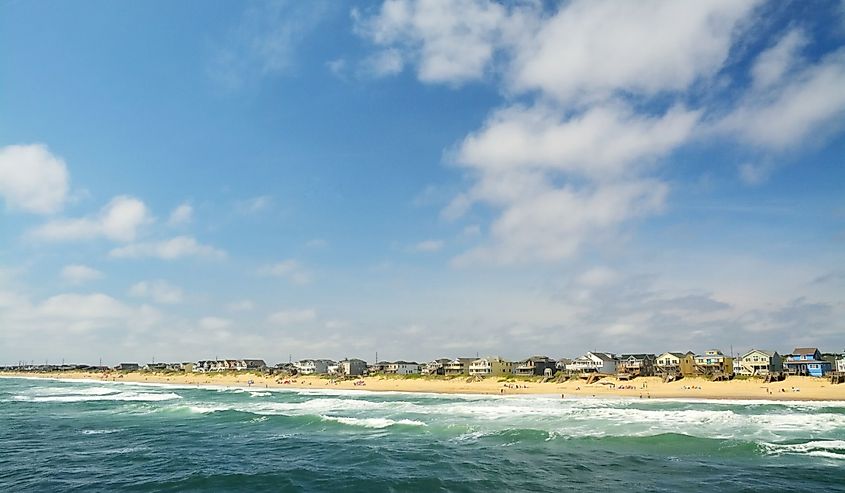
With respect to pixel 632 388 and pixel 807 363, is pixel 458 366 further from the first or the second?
pixel 807 363

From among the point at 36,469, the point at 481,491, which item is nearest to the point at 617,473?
the point at 481,491

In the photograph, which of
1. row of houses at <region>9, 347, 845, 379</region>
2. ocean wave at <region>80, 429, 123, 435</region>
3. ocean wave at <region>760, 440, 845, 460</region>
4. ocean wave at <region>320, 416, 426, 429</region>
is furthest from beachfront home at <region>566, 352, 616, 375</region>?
ocean wave at <region>80, 429, 123, 435</region>

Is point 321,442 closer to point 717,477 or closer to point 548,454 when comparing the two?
point 548,454

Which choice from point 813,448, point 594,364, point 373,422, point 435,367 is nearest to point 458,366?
point 435,367

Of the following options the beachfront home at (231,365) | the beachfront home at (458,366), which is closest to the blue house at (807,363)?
the beachfront home at (458,366)

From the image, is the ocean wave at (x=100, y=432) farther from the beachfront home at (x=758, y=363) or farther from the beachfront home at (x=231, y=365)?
the beachfront home at (x=231, y=365)

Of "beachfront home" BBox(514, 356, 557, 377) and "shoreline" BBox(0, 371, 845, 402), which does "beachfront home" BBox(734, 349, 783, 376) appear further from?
"beachfront home" BBox(514, 356, 557, 377)
